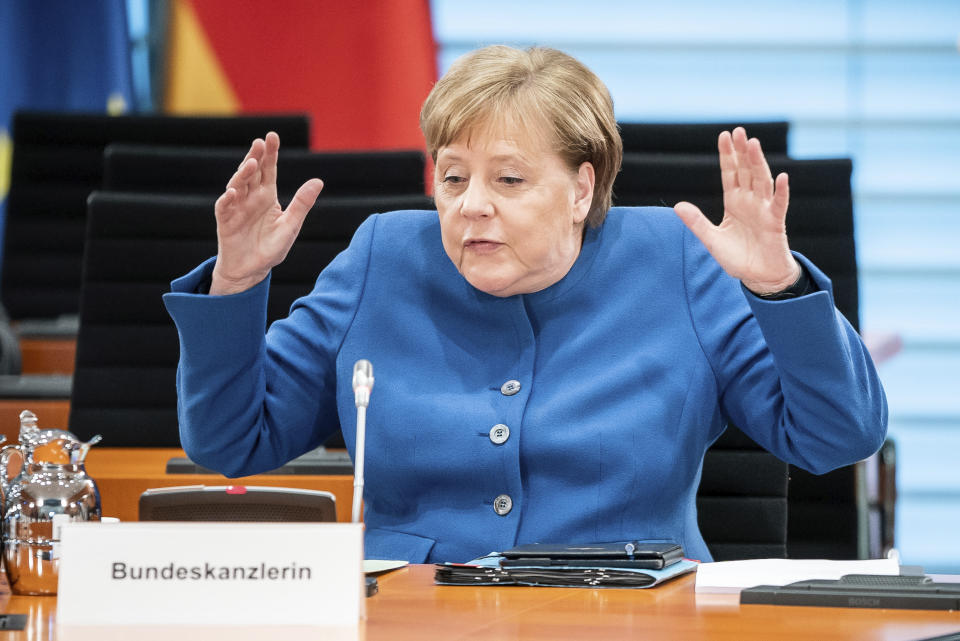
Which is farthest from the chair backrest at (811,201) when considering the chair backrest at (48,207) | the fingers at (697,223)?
the chair backrest at (48,207)

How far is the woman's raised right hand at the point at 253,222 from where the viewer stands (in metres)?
1.47

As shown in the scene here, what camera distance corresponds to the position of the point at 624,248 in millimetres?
1709

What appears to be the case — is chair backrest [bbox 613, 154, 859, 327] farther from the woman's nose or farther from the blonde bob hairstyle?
the woman's nose

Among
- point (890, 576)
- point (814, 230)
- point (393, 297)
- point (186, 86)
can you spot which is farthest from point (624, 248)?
point (186, 86)

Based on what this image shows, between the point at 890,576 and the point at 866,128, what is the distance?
4.74 meters

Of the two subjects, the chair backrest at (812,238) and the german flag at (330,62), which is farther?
the german flag at (330,62)

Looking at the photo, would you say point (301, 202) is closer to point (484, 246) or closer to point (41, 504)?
point (484, 246)

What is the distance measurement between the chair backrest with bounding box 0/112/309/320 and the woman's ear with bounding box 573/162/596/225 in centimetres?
303

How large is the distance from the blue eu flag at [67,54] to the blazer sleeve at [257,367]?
170 inches

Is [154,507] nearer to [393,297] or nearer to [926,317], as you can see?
[393,297]

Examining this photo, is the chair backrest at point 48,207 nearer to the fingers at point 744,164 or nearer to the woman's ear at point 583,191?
the woman's ear at point 583,191

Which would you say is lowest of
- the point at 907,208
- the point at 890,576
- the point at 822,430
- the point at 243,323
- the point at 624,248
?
the point at 890,576

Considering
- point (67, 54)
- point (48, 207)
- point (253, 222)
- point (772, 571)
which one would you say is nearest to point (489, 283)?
point (253, 222)

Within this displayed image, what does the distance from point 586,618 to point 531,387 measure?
0.55 m
